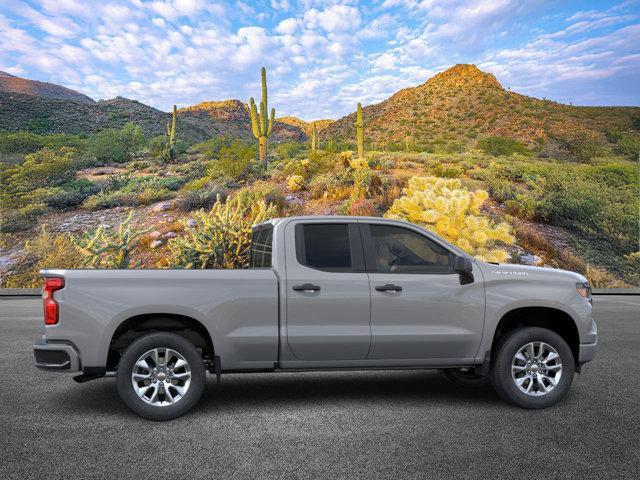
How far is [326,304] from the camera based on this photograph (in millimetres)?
6109

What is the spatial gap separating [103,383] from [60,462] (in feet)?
10.3

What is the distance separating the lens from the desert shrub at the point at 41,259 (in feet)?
70.8

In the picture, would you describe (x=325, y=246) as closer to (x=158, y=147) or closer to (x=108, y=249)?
(x=108, y=249)

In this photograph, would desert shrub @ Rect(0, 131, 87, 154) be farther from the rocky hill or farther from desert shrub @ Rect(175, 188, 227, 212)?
desert shrub @ Rect(175, 188, 227, 212)

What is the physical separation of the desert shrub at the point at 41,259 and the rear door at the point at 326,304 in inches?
649

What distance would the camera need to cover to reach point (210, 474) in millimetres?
4438

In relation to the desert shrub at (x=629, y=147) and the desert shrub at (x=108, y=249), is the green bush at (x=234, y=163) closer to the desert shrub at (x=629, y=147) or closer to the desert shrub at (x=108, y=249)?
the desert shrub at (x=108, y=249)

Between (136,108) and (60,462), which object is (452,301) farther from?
(136,108)

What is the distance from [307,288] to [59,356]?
2.33m

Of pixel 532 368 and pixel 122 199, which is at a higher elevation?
pixel 122 199

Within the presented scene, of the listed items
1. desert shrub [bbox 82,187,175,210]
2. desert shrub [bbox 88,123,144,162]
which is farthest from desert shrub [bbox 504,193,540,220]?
desert shrub [bbox 88,123,144,162]

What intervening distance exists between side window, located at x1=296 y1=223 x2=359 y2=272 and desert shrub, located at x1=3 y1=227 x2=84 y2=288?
16.3 meters

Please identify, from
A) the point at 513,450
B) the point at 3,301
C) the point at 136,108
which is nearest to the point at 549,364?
the point at 513,450

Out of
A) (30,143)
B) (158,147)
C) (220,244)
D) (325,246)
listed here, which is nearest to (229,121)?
(158,147)
